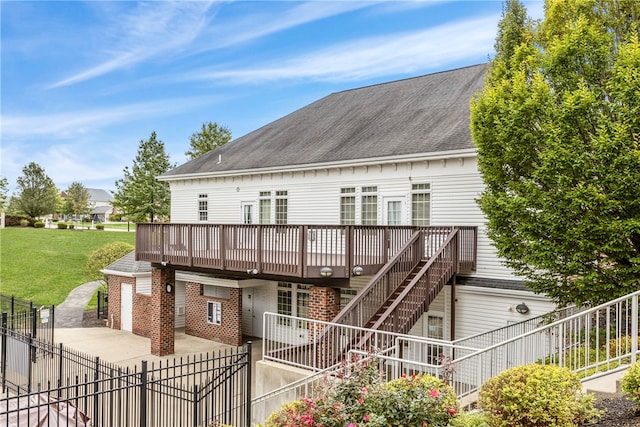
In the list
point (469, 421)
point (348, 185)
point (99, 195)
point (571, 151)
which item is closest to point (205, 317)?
point (348, 185)

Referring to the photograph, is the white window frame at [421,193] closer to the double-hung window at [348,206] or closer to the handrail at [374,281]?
the handrail at [374,281]

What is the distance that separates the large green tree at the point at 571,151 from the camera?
26.0ft

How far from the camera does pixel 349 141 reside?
17641 millimetres

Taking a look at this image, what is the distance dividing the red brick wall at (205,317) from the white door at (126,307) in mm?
2384

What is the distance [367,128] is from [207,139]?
35596 mm

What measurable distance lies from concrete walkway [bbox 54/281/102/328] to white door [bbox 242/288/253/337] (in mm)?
8099

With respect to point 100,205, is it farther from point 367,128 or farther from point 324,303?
point 324,303

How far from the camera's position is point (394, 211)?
15.3 meters

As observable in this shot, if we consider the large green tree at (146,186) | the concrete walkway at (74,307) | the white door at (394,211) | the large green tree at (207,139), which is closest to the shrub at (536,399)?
the white door at (394,211)

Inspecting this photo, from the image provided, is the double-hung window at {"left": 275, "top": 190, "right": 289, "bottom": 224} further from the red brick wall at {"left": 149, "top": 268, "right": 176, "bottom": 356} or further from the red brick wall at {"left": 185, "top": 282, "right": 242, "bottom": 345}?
the red brick wall at {"left": 149, "top": 268, "right": 176, "bottom": 356}

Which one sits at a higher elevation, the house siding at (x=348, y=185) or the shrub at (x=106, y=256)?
the house siding at (x=348, y=185)

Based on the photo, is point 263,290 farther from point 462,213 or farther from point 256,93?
point 256,93

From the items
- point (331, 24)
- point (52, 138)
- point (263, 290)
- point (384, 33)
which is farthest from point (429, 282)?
point (52, 138)

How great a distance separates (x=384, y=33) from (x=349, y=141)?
1129 centimetres
